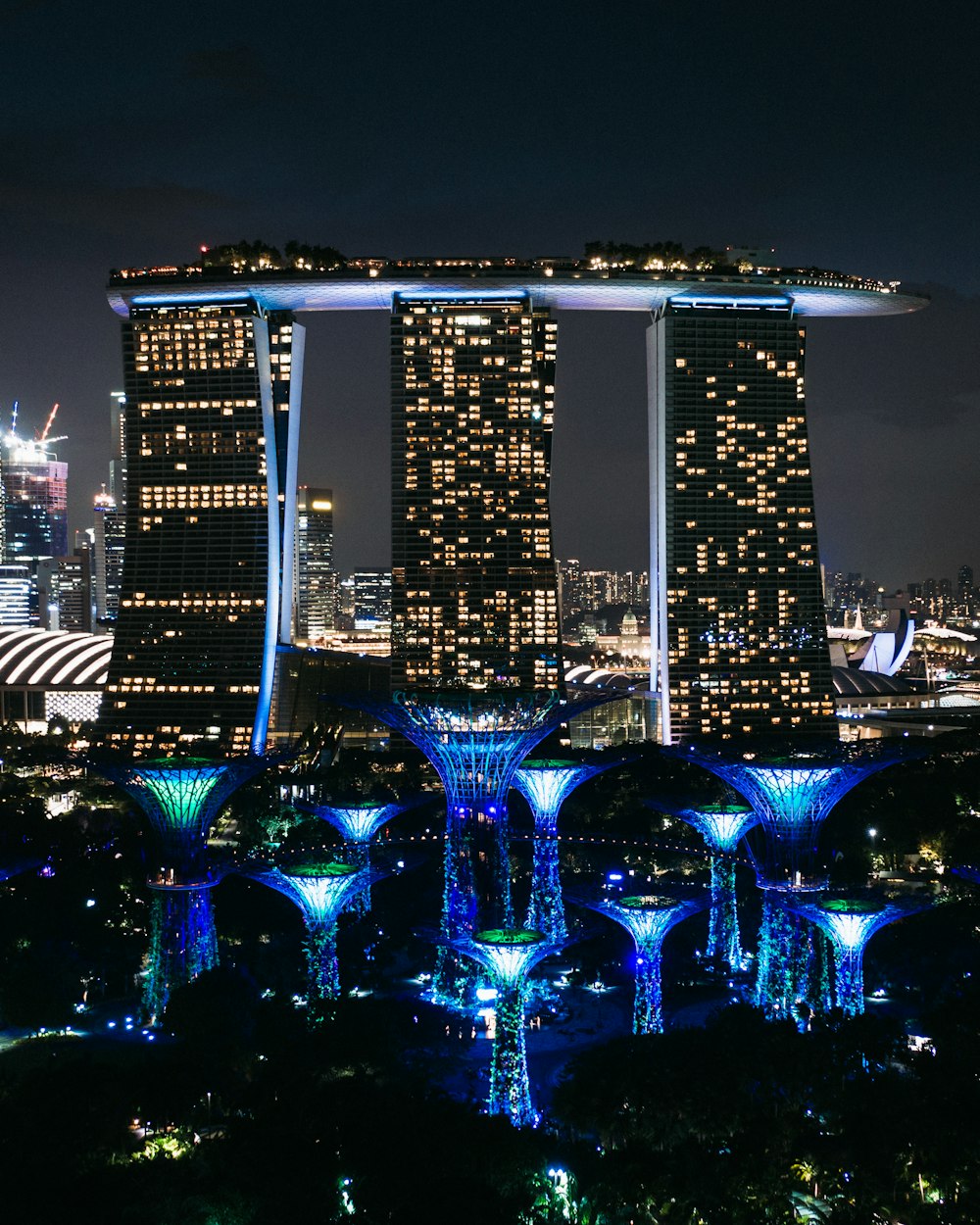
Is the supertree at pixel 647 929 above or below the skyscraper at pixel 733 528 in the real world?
below

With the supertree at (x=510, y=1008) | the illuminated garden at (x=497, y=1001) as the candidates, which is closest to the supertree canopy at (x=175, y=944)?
the illuminated garden at (x=497, y=1001)

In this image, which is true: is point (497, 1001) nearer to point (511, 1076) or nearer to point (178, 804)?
point (511, 1076)

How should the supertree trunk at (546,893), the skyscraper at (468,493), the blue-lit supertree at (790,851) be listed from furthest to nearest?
the skyscraper at (468,493), the supertree trunk at (546,893), the blue-lit supertree at (790,851)

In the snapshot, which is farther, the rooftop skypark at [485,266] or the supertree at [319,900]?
the rooftop skypark at [485,266]

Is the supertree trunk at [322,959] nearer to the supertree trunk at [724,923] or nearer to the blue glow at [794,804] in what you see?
the supertree trunk at [724,923]

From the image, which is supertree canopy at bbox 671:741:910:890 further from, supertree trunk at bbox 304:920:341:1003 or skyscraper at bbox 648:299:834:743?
skyscraper at bbox 648:299:834:743

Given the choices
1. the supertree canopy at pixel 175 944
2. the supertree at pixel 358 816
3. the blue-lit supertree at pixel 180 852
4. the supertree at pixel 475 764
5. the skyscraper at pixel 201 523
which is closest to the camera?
the supertree canopy at pixel 175 944

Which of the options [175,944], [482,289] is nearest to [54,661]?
[482,289]
